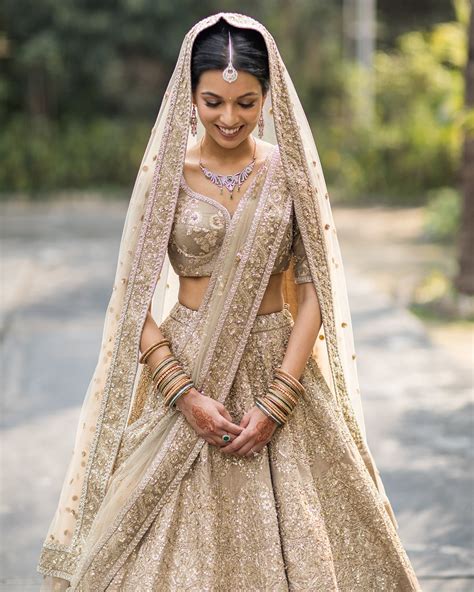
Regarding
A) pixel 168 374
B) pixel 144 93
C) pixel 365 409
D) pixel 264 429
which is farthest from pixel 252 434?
pixel 144 93

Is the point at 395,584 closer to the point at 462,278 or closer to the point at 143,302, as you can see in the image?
the point at 143,302

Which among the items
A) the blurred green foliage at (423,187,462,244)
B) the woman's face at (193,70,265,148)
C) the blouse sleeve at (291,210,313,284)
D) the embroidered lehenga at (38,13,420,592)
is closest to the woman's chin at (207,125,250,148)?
the woman's face at (193,70,265,148)

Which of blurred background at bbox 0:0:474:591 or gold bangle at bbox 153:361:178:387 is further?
blurred background at bbox 0:0:474:591

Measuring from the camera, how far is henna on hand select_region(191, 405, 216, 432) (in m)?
2.68

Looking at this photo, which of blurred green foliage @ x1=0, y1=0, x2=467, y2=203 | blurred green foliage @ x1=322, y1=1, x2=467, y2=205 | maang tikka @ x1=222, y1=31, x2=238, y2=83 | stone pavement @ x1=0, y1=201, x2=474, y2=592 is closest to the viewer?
maang tikka @ x1=222, y1=31, x2=238, y2=83

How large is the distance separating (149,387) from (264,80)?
0.95 metres

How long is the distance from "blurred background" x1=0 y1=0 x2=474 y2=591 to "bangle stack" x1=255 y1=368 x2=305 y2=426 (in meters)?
1.52

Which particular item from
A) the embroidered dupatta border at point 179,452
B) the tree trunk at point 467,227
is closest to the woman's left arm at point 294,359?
the embroidered dupatta border at point 179,452

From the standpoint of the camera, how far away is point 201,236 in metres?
2.71

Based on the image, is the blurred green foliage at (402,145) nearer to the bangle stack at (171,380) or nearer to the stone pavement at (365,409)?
the stone pavement at (365,409)

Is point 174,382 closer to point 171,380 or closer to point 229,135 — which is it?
point 171,380

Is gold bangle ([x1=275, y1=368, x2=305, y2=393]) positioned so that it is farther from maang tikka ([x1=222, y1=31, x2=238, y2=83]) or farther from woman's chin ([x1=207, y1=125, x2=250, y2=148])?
maang tikka ([x1=222, y1=31, x2=238, y2=83])

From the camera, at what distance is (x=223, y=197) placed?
8.94ft

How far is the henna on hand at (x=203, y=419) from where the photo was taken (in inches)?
105
